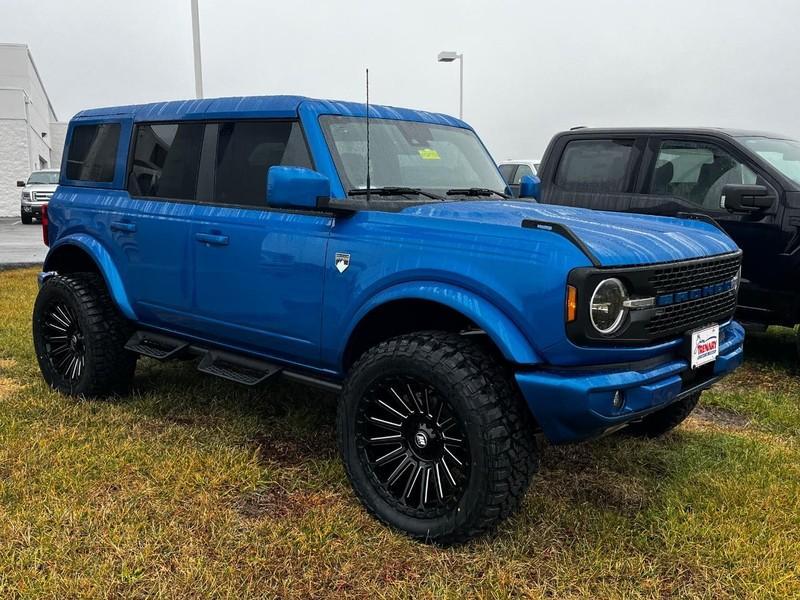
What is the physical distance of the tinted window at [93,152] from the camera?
183 inches

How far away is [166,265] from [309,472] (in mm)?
1440

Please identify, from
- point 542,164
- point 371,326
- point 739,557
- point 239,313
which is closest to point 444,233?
point 371,326

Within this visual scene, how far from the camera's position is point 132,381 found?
484 cm

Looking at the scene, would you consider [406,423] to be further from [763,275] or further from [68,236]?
[763,275]

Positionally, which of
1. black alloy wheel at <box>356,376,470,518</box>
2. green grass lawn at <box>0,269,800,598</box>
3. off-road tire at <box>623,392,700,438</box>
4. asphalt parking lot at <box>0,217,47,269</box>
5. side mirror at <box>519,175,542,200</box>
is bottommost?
asphalt parking lot at <box>0,217,47,269</box>

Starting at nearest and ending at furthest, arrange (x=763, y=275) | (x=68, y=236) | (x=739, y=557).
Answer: (x=739, y=557) < (x=68, y=236) < (x=763, y=275)

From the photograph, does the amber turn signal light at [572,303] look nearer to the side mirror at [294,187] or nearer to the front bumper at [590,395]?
the front bumper at [590,395]

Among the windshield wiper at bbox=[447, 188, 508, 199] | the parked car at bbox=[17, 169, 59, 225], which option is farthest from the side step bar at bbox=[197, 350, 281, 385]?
the parked car at bbox=[17, 169, 59, 225]

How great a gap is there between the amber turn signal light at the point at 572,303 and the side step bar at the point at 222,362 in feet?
4.20

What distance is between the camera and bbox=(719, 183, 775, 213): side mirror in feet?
17.1

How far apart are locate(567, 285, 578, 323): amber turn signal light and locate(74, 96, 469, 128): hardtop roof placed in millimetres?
1730

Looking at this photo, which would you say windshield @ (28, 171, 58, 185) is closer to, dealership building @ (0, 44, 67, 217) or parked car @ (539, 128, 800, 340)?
dealership building @ (0, 44, 67, 217)

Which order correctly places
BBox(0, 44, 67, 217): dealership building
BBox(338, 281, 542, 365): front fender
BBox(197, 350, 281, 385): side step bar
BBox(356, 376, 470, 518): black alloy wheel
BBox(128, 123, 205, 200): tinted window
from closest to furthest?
BBox(338, 281, 542, 365): front fender → BBox(356, 376, 470, 518): black alloy wheel → BBox(197, 350, 281, 385): side step bar → BBox(128, 123, 205, 200): tinted window → BBox(0, 44, 67, 217): dealership building

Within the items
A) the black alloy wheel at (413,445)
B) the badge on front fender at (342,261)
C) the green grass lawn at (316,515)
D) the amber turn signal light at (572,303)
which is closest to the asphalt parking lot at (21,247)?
the green grass lawn at (316,515)
